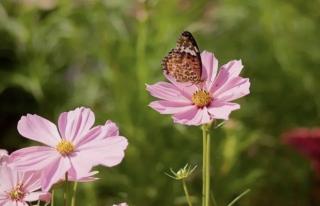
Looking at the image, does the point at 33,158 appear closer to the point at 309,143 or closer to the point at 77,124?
the point at 77,124

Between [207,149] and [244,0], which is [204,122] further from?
[244,0]

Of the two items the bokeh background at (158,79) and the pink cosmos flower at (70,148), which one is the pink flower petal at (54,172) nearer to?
the pink cosmos flower at (70,148)

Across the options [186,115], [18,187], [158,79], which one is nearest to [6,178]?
[18,187]

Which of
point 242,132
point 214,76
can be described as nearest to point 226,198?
point 242,132

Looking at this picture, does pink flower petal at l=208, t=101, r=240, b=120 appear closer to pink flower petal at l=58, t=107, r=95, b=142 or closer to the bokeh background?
pink flower petal at l=58, t=107, r=95, b=142

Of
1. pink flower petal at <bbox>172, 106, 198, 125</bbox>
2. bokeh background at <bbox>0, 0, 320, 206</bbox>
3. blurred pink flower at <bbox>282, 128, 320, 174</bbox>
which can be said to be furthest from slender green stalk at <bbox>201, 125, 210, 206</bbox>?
blurred pink flower at <bbox>282, 128, 320, 174</bbox>

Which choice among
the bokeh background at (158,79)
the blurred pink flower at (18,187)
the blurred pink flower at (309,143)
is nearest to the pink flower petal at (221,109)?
the blurred pink flower at (18,187)

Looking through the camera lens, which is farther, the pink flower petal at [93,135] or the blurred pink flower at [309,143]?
the blurred pink flower at [309,143]
